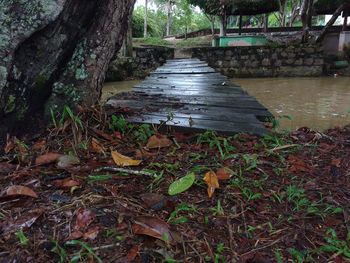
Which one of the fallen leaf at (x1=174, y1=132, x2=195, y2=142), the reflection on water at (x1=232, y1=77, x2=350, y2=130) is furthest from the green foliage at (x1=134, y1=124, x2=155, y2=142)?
the reflection on water at (x1=232, y1=77, x2=350, y2=130)

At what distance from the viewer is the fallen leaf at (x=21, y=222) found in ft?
3.35

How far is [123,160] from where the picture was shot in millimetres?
1537

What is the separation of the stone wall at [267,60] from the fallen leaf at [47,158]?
11102 millimetres

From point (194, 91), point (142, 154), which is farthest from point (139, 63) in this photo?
point (142, 154)

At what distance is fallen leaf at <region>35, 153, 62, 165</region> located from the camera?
58.6 inches

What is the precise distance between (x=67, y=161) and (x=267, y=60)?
1149 cm

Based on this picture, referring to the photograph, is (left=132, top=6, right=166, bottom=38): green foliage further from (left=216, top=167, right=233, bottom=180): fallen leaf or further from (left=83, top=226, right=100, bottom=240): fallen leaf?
(left=83, top=226, right=100, bottom=240): fallen leaf

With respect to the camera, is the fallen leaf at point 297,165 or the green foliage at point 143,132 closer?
the fallen leaf at point 297,165

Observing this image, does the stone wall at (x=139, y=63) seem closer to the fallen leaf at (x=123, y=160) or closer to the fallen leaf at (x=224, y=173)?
the fallen leaf at (x=123, y=160)

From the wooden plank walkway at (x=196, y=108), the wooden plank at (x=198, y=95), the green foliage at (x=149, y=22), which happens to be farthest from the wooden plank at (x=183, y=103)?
the green foliage at (x=149, y=22)

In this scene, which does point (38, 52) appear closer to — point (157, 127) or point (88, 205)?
point (157, 127)

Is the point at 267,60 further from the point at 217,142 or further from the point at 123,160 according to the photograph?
the point at 123,160

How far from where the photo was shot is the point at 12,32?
1644 mm

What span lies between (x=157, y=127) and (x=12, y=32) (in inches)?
36.6
